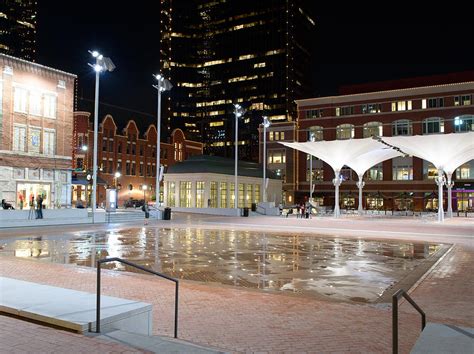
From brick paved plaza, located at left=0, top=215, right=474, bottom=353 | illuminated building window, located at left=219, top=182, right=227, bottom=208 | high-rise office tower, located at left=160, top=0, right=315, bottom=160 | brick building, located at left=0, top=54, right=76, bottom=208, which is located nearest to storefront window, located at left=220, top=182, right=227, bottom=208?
illuminated building window, located at left=219, top=182, right=227, bottom=208

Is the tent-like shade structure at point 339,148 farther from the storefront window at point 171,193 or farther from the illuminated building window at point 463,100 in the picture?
the illuminated building window at point 463,100

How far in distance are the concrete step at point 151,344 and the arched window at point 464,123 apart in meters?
74.8

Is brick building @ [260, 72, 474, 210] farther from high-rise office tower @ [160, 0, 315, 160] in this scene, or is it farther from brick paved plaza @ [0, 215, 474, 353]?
brick paved plaza @ [0, 215, 474, 353]

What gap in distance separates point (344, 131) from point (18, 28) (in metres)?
134

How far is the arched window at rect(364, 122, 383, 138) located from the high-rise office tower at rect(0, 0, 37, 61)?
12447cm

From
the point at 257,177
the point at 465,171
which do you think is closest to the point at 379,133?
the point at 465,171

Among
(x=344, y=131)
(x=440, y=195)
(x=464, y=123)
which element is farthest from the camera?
(x=344, y=131)

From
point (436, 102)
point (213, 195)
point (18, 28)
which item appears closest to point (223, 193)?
point (213, 195)

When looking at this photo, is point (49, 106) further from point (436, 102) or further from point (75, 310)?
point (436, 102)

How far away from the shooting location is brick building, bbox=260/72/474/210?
72.9 meters

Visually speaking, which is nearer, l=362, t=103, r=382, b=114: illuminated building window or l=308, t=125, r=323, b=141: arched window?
l=362, t=103, r=382, b=114: illuminated building window

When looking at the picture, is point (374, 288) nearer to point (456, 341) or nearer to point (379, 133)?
point (456, 341)

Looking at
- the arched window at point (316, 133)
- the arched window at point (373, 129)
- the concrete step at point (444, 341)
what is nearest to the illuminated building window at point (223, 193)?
the arched window at point (316, 133)

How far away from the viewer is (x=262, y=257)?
54.9 ft
